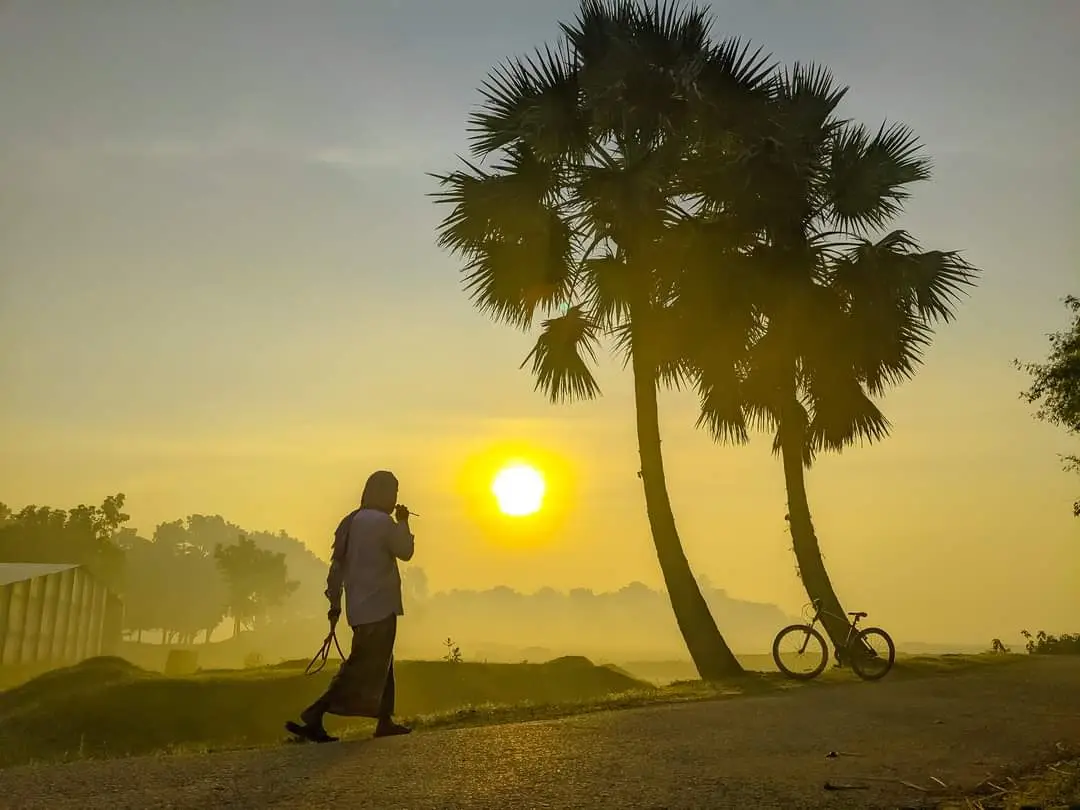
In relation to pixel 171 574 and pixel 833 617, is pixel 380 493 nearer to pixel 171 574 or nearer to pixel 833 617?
pixel 833 617

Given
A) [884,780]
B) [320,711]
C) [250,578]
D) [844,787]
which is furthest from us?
[250,578]

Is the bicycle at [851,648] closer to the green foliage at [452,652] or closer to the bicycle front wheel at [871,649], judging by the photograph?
the bicycle front wheel at [871,649]

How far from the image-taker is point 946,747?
6855 millimetres

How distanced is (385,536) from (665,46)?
11.1 m

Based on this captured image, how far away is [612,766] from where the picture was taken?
233 inches

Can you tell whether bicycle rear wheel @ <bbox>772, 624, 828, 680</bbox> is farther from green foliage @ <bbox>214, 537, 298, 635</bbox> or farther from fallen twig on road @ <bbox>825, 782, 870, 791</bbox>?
green foliage @ <bbox>214, 537, 298, 635</bbox>

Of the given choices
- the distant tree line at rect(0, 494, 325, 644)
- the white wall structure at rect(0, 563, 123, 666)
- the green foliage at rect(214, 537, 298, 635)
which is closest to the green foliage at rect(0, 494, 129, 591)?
the distant tree line at rect(0, 494, 325, 644)

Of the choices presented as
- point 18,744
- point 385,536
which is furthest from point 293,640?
point 385,536

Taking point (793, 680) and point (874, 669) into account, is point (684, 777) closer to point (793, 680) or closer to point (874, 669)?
point (793, 680)

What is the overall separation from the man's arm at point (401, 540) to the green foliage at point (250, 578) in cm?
9400

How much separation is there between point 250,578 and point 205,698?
272ft

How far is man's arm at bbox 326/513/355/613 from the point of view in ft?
25.7

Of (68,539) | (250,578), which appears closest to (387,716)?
(68,539)

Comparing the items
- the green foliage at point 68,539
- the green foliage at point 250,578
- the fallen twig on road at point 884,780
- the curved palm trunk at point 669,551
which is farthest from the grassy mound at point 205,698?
the green foliage at point 250,578
